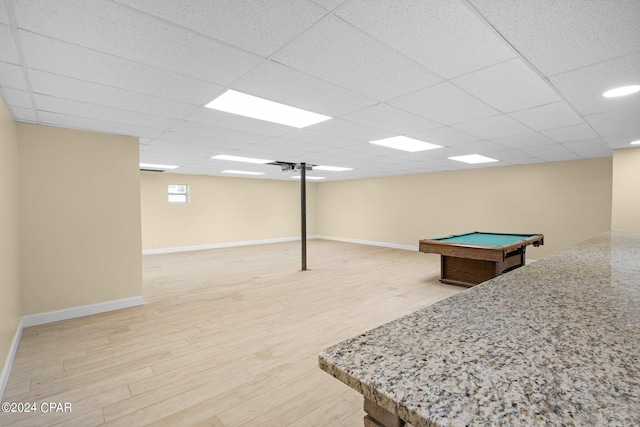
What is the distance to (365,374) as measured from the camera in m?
0.65

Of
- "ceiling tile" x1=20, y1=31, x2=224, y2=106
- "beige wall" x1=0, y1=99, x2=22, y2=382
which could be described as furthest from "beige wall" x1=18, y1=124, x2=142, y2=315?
"ceiling tile" x1=20, y1=31, x2=224, y2=106

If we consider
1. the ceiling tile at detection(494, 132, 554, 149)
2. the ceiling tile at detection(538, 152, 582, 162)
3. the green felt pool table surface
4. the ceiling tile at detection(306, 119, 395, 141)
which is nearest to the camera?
the ceiling tile at detection(306, 119, 395, 141)

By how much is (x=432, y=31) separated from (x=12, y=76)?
9.60ft

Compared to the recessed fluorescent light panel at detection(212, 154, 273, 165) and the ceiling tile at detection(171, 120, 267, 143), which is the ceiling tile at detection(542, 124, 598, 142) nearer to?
the ceiling tile at detection(171, 120, 267, 143)

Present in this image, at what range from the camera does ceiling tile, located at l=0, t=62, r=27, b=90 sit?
1.99 m

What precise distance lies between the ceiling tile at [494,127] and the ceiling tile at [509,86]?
0.40 m

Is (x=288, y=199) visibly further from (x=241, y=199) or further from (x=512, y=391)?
(x=512, y=391)

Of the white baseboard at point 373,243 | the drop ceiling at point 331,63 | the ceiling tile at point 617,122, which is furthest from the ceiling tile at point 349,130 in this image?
the white baseboard at point 373,243

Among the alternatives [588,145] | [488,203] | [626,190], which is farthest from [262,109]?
[488,203]

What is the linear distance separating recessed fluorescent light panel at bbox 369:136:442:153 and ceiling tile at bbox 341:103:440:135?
50 cm

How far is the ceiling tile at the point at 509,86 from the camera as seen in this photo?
2.08 m

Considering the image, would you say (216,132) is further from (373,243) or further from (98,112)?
(373,243)

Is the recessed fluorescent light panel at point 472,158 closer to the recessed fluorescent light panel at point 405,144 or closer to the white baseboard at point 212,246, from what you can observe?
the recessed fluorescent light panel at point 405,144

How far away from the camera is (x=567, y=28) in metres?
1.58
